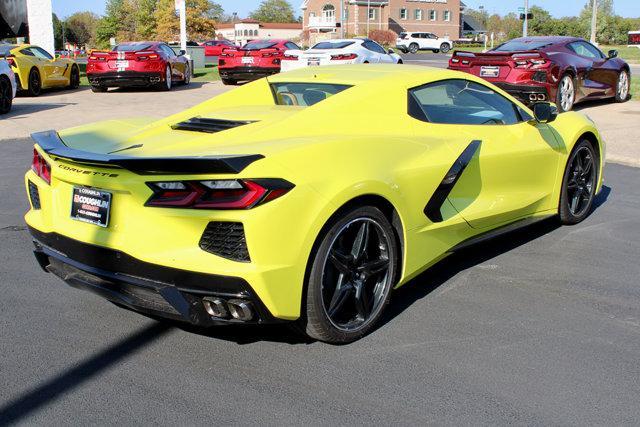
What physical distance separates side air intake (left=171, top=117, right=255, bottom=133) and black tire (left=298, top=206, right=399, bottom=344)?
1.03m

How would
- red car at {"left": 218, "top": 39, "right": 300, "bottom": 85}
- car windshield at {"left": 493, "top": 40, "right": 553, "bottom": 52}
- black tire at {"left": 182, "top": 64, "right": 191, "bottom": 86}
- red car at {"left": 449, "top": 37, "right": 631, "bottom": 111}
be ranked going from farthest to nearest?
black tire at {"left": 182, "top": 64, "right": 191, "bottom": 86}, red car at {"left": 218, "top": 39, "right": 300, "bottom": 85}, car windshield at {"left": 493, "top": 40, "right": 553, "bottom": 52}, red car at {"left": 449, "top": 37, "right": 631, "bottom": 111}

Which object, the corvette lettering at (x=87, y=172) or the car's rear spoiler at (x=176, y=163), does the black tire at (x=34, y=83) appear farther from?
the car's rear spoiler at (x=176, y=163)

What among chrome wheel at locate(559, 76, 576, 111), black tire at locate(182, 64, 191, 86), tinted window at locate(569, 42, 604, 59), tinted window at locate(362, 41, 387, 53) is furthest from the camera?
black tire at locate(182, 64, 191, 86)

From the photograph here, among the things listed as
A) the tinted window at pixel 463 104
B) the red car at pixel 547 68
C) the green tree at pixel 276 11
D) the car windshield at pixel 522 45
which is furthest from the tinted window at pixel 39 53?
the green tree at pixel 276 11

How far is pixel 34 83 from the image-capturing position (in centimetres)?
1945

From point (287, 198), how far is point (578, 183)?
3.65 m

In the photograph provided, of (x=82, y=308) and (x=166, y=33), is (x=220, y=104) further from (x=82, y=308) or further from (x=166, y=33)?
(x=166, y=33)

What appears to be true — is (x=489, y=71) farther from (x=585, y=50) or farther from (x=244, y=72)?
(x=244, y=72)

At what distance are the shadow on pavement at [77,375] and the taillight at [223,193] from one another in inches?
35.0

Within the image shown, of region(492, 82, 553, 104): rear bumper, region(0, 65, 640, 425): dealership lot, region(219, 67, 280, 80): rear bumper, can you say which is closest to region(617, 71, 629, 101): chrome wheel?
region(492, 82, 553, 104): rear bumper

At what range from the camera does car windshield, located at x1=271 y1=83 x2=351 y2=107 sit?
15.5 ft

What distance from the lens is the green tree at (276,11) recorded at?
518 feet

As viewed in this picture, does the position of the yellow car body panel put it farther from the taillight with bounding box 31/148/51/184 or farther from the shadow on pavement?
the shadow on pavement

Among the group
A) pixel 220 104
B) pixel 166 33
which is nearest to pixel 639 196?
pixel 220 104
